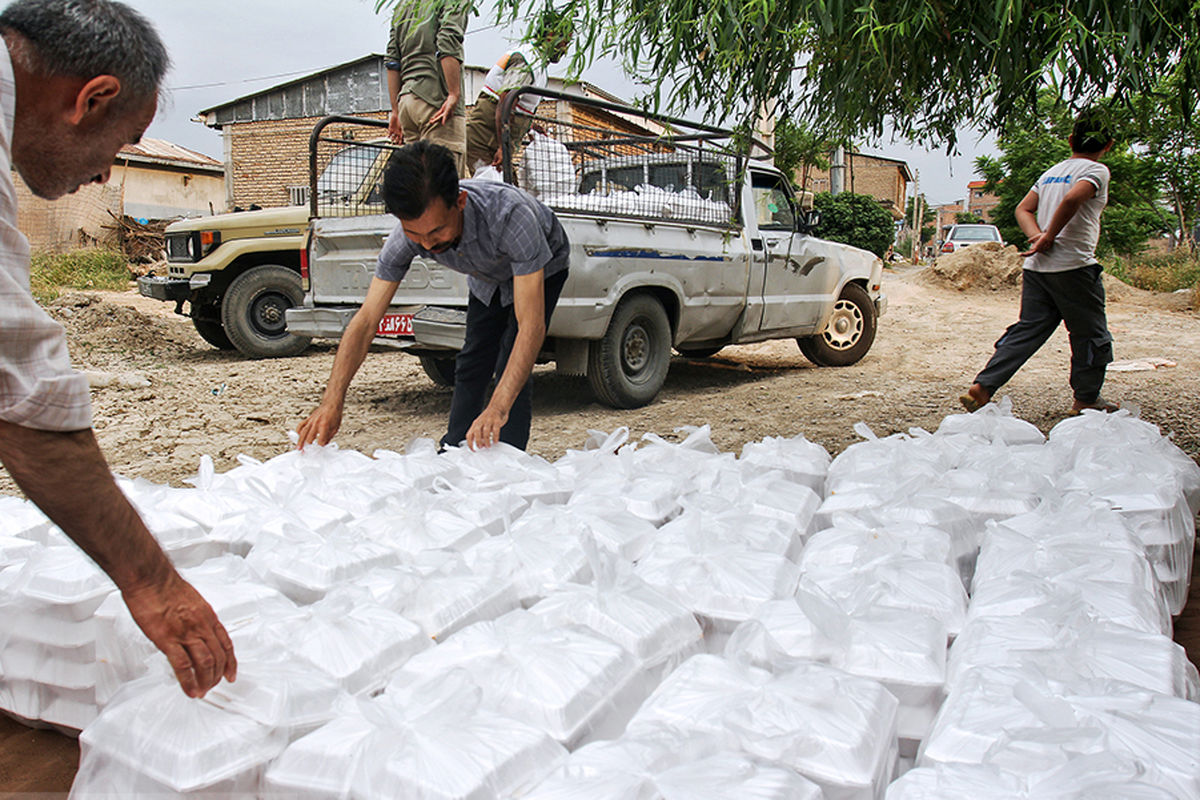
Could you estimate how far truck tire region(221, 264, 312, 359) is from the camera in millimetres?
8445

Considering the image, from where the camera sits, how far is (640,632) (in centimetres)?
154

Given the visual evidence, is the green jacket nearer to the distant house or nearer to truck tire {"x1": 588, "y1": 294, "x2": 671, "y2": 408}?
truck tire {"x1": 588, "y1": 294, "x2": 671, "y2": 408}

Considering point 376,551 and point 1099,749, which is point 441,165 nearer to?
point 376,551

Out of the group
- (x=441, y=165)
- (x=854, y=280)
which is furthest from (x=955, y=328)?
(x=441, y=165)

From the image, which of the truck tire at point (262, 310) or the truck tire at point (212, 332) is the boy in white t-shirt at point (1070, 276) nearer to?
the truck tire at point (262, 310)

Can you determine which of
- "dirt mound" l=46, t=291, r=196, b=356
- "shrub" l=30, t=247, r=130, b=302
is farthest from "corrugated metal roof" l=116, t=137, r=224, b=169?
"dirt mound" l=46, t=291, r=196, b=356

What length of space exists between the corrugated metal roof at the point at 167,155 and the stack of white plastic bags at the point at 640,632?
2283 centimetres

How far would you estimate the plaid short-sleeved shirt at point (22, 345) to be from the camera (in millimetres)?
1092

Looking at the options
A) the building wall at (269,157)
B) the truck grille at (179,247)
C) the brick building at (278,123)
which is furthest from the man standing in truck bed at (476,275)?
the building wall at (269,157)

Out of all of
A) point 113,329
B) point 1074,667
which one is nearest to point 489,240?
point 1074,667

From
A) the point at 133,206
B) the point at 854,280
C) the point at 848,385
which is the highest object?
the point at 133,206

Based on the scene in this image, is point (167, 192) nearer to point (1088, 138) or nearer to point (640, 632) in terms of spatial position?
point (1088, 138)

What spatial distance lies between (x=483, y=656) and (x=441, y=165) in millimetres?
1791

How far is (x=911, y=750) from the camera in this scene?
1.43m
